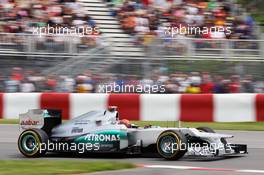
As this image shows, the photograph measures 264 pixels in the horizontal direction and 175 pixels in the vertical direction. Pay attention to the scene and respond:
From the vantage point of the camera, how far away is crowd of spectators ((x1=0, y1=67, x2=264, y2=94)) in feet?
52.2

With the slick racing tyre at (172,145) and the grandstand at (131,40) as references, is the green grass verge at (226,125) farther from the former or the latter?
the slick racing tyre at (172,145)

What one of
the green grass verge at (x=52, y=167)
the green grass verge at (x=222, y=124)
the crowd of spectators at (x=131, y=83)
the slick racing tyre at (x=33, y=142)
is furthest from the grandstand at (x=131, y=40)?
the green grass verge at (x=52, y=167)

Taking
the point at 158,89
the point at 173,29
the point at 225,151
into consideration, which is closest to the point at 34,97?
the point at 158,89

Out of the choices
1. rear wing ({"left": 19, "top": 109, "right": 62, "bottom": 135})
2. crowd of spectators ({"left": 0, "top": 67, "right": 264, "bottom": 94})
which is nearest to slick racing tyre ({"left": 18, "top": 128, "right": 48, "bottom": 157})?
rear wing ({"left": 19, "top": 109, "right": 62, "bottom": 135})

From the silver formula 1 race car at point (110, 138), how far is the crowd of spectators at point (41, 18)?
7.49 meters

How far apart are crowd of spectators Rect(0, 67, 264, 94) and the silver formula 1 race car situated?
6199mm

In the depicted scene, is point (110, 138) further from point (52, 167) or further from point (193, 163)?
point (52, 167)

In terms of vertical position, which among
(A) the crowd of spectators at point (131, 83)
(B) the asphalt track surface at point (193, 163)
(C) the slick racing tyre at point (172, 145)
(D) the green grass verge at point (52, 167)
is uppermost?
(A) the crowd of spectators at point (131, 83)

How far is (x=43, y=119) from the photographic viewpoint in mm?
10062

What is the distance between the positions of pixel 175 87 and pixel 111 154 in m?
6.22

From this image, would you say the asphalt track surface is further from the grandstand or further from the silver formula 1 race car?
the grandstand

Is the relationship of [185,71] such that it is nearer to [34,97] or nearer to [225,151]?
[34,97]

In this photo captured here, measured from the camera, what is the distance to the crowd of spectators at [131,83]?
15.9m

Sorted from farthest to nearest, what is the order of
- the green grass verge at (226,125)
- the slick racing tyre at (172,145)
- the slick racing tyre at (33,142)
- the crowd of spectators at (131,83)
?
the crowd of spectators at (131,83), the green grass verge at (226,125), the slick racing tyre at (33,142), the slick racing tyre at (172,145)
